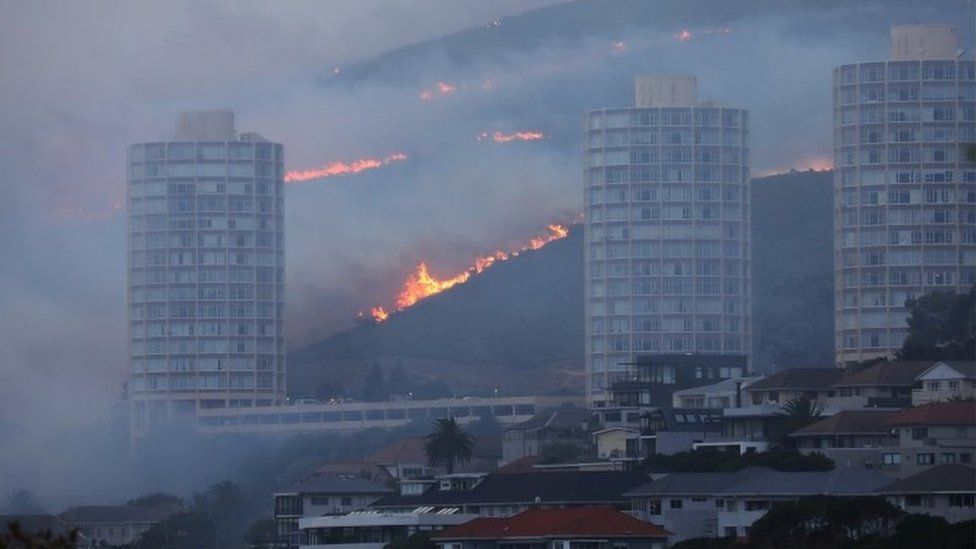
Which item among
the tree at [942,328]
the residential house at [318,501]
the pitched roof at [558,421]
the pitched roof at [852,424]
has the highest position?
the tree at [942,328]

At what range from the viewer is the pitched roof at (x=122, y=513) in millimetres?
177250

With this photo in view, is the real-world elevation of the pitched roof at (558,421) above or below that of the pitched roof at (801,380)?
below

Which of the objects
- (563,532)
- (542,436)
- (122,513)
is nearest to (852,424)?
(563,532)

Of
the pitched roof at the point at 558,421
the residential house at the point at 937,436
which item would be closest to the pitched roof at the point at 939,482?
the residential house at the point at 937,436

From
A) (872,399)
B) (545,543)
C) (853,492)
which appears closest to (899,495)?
(853,492)

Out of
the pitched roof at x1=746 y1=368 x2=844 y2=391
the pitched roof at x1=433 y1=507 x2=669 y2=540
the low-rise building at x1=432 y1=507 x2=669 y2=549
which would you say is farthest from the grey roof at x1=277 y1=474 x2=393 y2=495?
the low-rise building at x1=432 y1=507 x2=669 y2=549

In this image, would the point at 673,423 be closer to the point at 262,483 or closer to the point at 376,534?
the point at 376,534

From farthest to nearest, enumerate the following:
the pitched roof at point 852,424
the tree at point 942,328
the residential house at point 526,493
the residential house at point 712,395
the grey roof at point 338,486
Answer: the residential house at point 712,395 → the grey roof at point 338,486 → the tree at point 942,328 → the residential house at point 526,493 → the pitched roof at point 852,424

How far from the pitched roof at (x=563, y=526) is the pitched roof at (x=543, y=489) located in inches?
178

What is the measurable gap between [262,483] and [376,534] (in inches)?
2002

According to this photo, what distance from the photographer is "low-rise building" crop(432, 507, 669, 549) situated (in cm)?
13362

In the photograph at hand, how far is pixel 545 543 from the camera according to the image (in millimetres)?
134500

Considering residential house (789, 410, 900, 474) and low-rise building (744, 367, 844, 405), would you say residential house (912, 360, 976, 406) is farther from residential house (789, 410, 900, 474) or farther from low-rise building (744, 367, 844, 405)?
low-rise building (744, 367, 844, 405)

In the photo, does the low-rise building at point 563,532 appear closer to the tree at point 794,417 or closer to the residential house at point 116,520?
the tree at point 794,417
